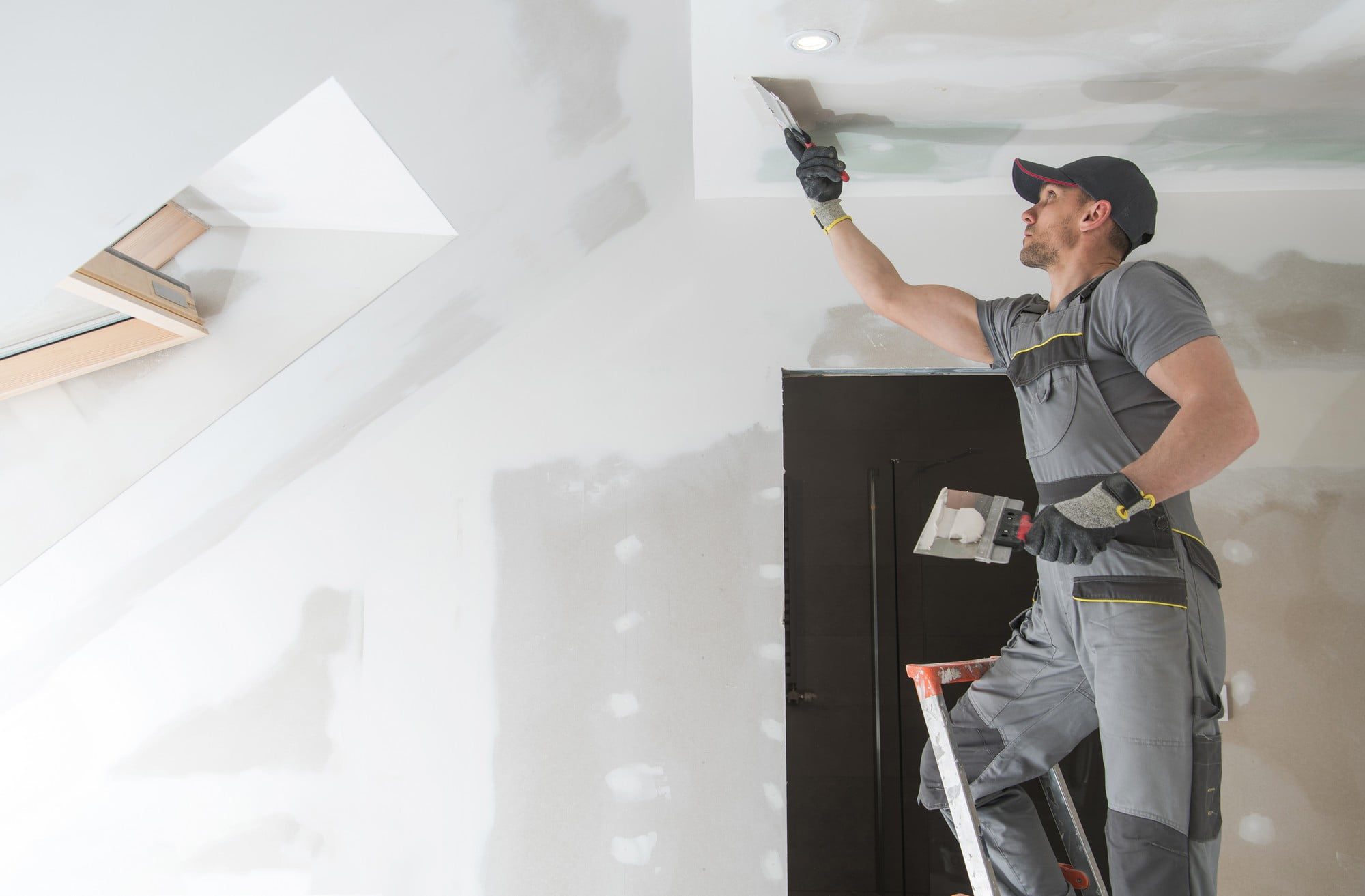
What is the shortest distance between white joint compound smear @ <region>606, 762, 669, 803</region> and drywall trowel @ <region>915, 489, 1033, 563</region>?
4.17ft

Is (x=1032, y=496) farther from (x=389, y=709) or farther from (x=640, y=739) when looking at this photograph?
(x=389, y=709)

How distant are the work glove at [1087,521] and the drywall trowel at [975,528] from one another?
0.11 meters

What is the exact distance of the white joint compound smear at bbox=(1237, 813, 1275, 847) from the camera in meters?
2.47

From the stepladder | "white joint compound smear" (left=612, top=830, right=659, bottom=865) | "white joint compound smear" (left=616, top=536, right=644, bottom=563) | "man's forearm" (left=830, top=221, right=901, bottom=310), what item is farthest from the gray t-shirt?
"white joint compound smear" (left=612, top=830, right=659, bottom=865)

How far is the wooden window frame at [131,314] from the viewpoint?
1.55m

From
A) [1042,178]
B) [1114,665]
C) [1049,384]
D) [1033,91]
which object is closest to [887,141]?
[1033,91]

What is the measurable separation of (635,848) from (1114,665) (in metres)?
1.61

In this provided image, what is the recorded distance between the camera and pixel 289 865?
2.57m

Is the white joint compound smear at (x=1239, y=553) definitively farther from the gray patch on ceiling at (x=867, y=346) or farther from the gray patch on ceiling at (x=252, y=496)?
the gray patch on ceiling at (x=252, y=496)

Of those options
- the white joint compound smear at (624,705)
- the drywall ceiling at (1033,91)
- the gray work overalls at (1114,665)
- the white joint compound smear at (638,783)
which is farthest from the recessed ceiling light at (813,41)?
the white joint compound smear at (638,783)

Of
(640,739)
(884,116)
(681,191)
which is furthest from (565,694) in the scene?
(884,116)

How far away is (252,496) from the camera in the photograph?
258cm

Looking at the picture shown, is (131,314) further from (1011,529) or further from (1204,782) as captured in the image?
(1204,782)

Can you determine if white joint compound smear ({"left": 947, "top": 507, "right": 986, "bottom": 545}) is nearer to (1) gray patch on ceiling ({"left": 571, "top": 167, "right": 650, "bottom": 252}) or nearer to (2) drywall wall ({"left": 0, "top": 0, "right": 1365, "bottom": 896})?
(2) drywall wall ({"left": 0, "top": 0, "right": 1365, "bottom": 896})
